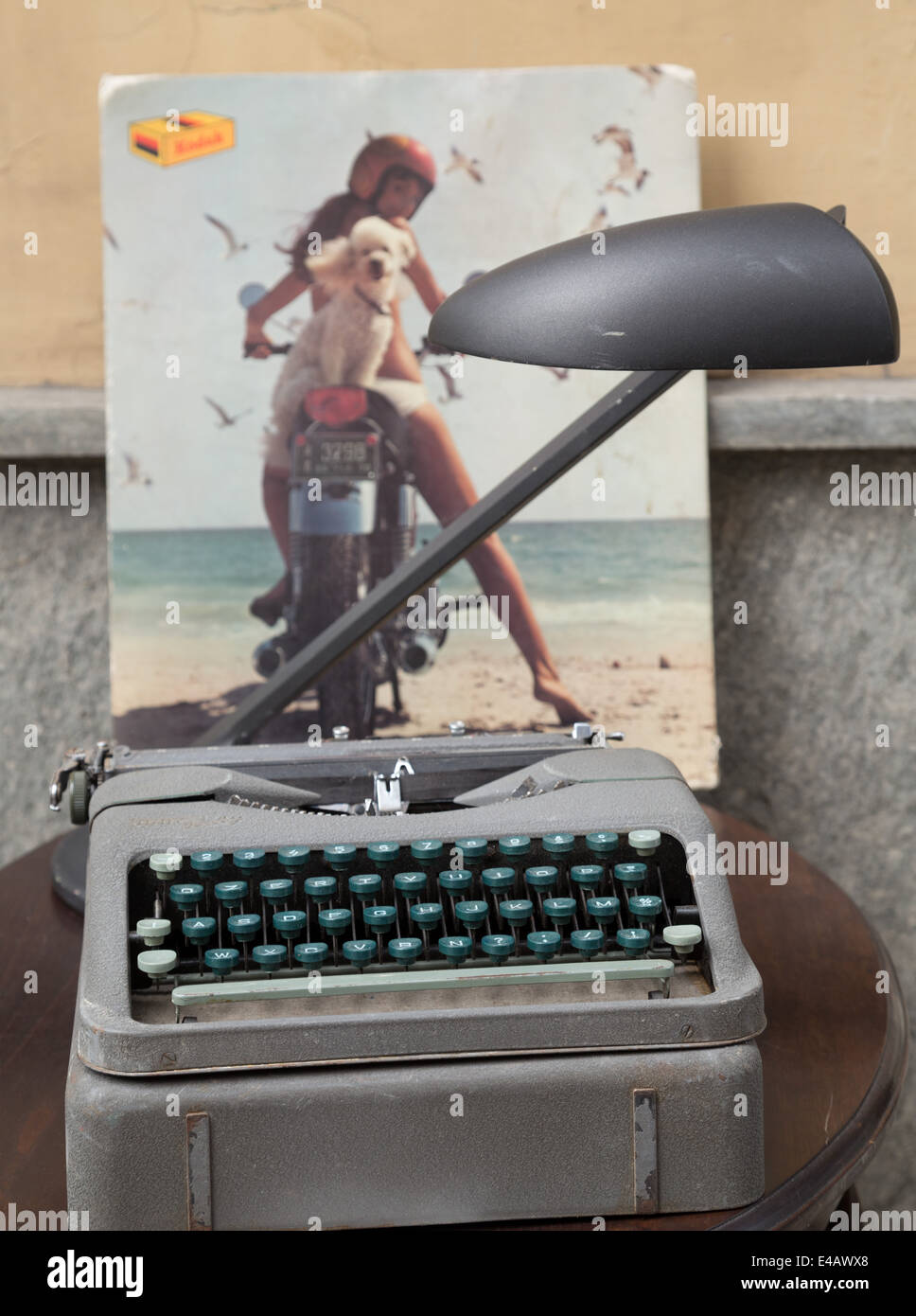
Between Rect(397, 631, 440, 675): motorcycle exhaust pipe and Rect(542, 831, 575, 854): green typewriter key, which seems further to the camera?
Rect(397, 631, 440, 675): motorcycle exhaust pipe

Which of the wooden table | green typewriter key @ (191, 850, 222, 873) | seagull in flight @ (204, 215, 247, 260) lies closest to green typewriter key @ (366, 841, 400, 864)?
green typewriter key @ (191, 850, 222, 873)

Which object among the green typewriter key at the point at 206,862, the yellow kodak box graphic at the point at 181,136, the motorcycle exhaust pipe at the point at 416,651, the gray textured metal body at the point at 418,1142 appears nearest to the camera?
the gray textured metal body at the point at 418,1142

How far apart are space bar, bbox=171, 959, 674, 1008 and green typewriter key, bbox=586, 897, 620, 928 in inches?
1.3

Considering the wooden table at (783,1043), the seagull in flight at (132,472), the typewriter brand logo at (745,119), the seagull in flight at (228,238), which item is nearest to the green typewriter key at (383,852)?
the wooden table at (783,1043)

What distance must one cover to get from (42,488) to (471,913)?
107 centimetres

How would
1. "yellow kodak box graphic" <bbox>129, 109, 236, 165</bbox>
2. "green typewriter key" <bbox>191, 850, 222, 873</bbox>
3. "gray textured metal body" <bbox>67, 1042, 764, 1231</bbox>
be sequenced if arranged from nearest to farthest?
"gray textured metal body" <bbox>67, 1042, 764, 1231</bbox>, "green typewriter key" <bbox>191, 850, 222, 873</bbox>, "yellow kodak box graphic" <bbox>129, 109, 236, 165</bbox>

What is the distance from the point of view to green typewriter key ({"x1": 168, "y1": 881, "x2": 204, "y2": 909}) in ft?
2.93

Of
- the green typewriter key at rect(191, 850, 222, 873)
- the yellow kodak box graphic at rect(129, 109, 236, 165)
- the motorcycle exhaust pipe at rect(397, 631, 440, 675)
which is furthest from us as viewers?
the motorcycle exhaust pipe at rect(397, 631, 440, 675)

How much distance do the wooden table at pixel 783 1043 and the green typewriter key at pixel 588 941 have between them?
168 millimetres

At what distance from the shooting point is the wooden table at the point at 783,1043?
35.1 inches

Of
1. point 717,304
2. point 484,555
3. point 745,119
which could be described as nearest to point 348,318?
point 484,555

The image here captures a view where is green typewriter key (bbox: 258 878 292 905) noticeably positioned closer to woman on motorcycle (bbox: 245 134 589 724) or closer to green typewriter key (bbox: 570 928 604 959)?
green typewriter key (bbox: 570 928 604 959)
